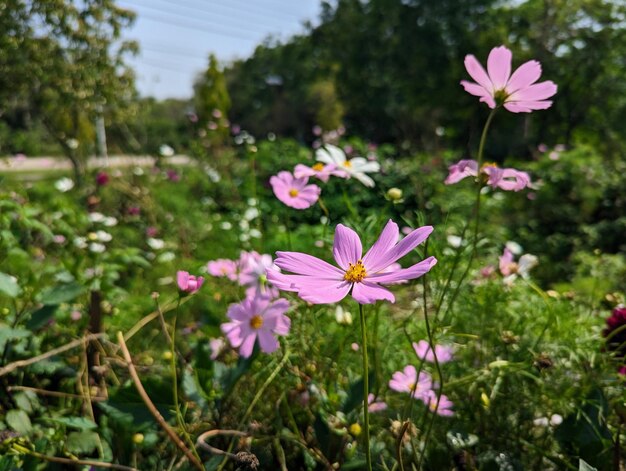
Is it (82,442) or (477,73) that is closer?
(477,73)

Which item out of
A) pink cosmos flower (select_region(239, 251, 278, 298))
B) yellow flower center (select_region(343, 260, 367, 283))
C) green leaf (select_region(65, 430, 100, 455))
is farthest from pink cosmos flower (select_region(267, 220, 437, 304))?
green leaf (select_region(65, 430, 100, 455))

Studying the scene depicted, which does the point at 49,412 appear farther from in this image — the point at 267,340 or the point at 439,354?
the point at 439,354

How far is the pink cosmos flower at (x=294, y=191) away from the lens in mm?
757

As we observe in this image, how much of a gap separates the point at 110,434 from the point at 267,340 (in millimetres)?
326

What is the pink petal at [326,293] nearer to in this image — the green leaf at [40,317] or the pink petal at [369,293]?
the pink petal at [369,293]

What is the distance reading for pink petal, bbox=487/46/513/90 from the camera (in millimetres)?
521

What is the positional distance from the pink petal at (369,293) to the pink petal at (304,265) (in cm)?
3

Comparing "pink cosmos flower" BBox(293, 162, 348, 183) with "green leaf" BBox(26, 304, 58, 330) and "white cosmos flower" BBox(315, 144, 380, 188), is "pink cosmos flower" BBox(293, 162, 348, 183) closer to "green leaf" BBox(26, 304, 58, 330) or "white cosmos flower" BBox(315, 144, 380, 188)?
"white cosmos flower" BBox(315, 144, 380, 188)

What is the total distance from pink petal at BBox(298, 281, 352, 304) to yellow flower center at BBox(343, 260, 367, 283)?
0.05ft

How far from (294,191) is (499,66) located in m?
0.39

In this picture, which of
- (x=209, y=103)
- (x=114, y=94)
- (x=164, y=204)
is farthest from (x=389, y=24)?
(x=164, y=204)

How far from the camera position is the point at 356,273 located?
1.48 feet

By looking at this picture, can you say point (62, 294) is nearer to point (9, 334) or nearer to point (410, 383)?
point (9, 334)

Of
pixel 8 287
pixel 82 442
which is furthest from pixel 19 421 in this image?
pixel 8 287
